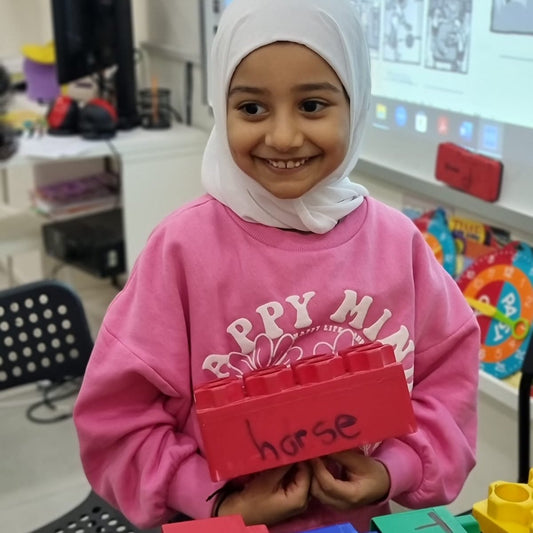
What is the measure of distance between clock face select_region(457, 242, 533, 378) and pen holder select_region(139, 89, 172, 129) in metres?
1.45

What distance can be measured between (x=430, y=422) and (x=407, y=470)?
0.07m

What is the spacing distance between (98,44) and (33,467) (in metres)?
1.40

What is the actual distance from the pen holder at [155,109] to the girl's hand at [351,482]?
2.03m

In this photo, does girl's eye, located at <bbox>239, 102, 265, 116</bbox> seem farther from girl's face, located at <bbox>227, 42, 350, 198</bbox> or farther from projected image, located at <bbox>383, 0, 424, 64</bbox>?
projected image, located at <bbox>383, 0, 424, 64</bbox>

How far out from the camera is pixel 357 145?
3.02ft

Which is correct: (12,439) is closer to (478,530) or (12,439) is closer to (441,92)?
(441,92)

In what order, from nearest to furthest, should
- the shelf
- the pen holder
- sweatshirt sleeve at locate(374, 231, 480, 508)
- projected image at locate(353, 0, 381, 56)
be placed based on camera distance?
sweatshirt sleeve at locate(374, 231, 480, 508), the shelf, projected image at locate(353, 0, 381, 56), the pen holder

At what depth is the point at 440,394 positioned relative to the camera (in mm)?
943

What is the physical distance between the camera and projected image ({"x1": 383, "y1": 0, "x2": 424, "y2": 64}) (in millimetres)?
1623

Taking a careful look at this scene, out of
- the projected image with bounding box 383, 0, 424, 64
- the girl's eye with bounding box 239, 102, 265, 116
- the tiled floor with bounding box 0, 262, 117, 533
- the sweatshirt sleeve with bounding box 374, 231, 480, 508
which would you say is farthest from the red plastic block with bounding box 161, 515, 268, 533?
the tiled floor with bounding box 0, 262, 117, 533

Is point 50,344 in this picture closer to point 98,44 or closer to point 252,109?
point 252,109

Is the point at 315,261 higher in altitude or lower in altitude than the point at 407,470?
higher

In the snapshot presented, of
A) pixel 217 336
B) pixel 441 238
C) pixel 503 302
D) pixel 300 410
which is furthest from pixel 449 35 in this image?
pixel 300 410

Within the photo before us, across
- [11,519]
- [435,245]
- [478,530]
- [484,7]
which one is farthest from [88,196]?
[478,530]
